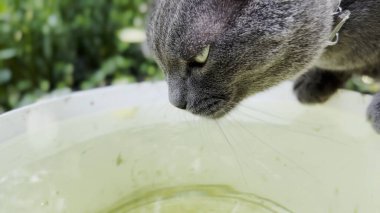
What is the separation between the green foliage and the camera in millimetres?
2047

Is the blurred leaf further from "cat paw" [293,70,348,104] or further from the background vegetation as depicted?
"cat paw" [293,70,348,104]

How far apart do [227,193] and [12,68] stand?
1.19 meters

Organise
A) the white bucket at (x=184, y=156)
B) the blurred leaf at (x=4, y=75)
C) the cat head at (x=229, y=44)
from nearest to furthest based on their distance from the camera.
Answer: the cat head at (x=229, y=44)
the white bucket at (x=184, y=156)
the blurred leaf at (x=4, y=75)

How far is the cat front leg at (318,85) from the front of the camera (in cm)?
Result: 126

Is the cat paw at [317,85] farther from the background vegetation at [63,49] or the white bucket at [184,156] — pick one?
the background vegetation at [63,49]

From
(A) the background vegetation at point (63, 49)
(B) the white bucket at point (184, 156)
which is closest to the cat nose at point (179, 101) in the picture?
(B) the white bucket at point (184, 156)

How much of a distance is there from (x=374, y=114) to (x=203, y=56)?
39 centimetres

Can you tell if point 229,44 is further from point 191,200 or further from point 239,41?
point 191,200

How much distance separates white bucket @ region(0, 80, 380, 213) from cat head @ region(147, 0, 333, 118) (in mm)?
119

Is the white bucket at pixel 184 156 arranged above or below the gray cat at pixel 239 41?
below

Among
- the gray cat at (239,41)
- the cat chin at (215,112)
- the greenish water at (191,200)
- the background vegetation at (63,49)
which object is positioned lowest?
the background vegetation at (63,49)

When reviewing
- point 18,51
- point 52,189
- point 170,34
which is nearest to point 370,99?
point 170,34

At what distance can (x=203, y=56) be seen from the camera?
3.09 feet

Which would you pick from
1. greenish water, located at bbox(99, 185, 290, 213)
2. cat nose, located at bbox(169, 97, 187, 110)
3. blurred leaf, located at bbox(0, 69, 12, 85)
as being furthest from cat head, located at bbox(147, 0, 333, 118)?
blurred leaf, located at bbox(0, 69, 12, 85)
